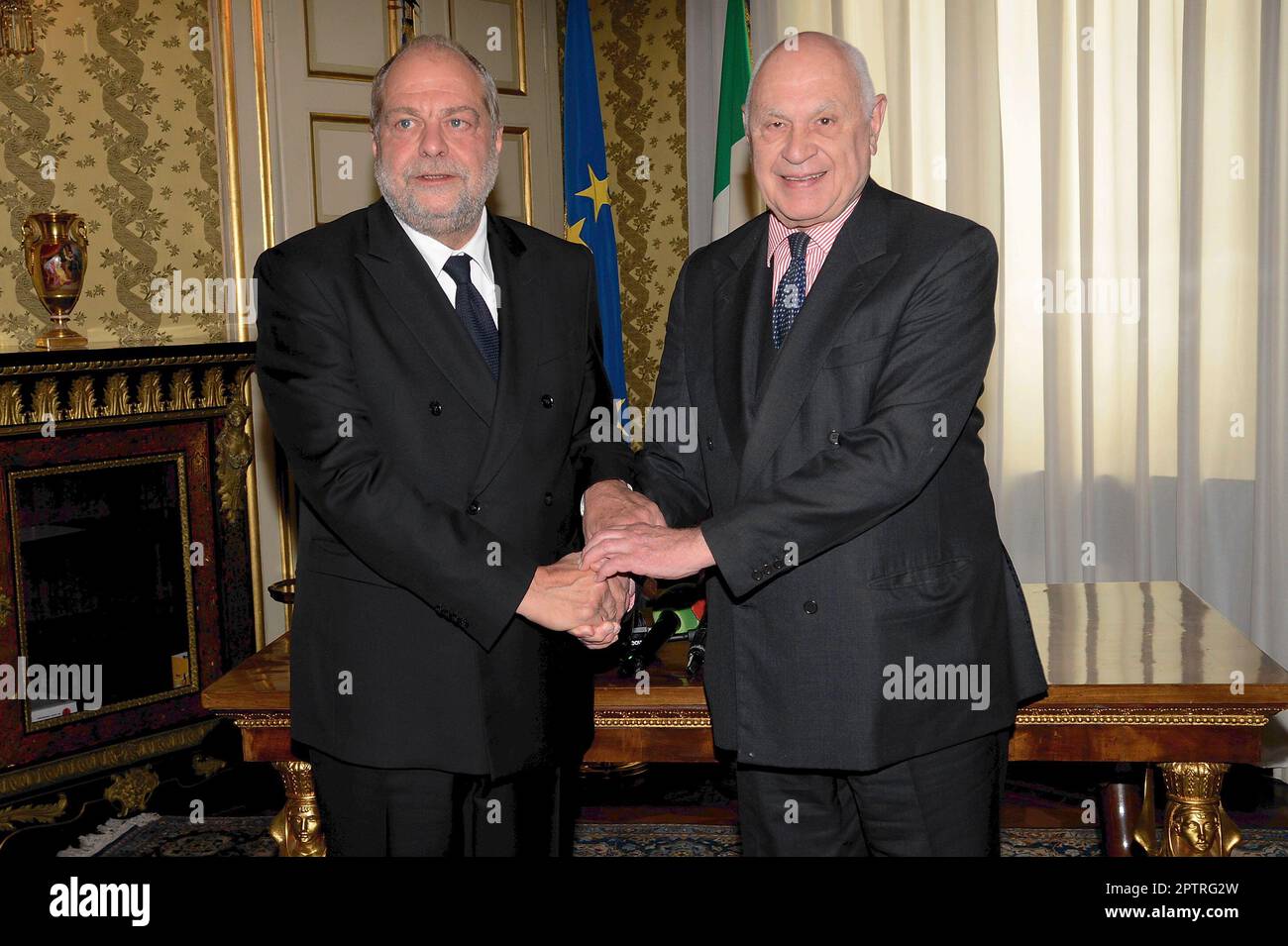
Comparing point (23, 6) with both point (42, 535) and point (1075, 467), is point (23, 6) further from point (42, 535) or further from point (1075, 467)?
point (1075, 467)

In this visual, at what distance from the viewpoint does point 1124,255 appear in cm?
428

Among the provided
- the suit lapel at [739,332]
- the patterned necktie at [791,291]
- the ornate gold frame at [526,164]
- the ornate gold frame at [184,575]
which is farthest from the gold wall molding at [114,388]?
the patterned necktie at [791,291]

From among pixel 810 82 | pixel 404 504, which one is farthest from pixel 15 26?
pixel 810 82

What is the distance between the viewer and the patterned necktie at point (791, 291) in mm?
1978

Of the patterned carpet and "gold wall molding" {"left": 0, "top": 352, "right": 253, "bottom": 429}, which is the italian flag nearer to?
"gold wall molding" {"left": 0, "top": 352, "right": 253, "bottom": 429}

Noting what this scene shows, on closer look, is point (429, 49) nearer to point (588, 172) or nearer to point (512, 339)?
point (512, 339)

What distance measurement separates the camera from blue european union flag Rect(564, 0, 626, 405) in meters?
5.19

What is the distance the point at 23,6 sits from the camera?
391 centimetres

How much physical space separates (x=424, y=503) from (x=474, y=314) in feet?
1.11

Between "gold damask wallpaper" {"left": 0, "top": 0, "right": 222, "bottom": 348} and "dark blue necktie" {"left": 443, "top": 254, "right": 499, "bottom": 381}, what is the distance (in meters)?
2.43

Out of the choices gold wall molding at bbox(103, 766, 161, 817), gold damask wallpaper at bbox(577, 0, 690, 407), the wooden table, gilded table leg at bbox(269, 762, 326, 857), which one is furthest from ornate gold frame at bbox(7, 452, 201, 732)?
gold damask wallpaper at bbox(577, 0, 690, 407)

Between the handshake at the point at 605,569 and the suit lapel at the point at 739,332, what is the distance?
19cm
